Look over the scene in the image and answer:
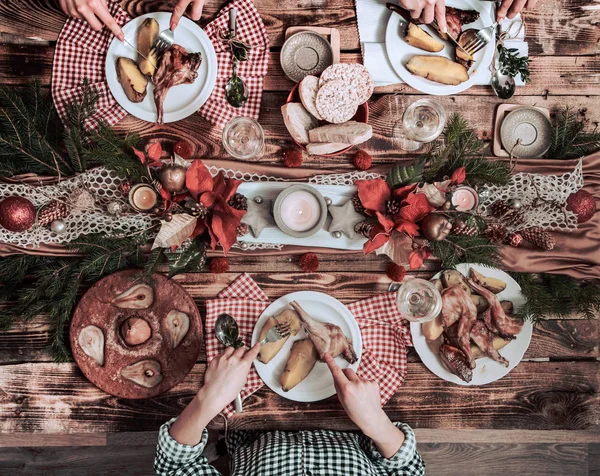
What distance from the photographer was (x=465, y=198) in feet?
4.30

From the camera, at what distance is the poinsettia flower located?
48.8 inches

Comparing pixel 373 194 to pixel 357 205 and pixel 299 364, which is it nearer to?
pixel 357 205

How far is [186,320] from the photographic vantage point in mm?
1406

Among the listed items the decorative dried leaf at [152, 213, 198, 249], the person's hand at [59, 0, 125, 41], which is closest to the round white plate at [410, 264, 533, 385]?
the decorative dried leaf at [152, 213, 198, 249]

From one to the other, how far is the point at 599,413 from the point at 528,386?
274 mm

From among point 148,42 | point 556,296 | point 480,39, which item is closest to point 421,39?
point 480,39

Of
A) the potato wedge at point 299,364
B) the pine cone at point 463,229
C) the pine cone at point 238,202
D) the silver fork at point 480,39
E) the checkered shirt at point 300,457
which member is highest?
the silver fork at point 480,39

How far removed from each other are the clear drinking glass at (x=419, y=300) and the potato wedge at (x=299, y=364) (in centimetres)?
32

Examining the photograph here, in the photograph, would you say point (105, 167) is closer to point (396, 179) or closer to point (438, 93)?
point (396, 179)

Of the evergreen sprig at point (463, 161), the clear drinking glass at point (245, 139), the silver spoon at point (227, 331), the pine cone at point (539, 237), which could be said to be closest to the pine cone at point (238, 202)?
the clear drinking glass at point (245, 139)

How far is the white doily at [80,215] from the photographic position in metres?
1.32

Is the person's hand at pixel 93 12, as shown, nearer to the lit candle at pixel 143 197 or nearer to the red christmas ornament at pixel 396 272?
the lit candle at pixel 143 197

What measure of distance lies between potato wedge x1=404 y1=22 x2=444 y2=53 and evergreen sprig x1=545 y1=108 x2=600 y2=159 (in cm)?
48

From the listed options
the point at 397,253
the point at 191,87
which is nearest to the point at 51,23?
the point at 191,87
